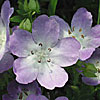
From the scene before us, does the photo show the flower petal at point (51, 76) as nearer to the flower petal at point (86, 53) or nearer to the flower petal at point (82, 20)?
the flower petal at point (86, 53)

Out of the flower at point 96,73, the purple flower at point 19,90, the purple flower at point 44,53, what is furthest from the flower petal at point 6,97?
the flower at point 96,73

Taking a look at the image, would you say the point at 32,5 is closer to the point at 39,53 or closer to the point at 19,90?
the point at 39,53

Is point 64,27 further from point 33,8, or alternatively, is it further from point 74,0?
point 74,0

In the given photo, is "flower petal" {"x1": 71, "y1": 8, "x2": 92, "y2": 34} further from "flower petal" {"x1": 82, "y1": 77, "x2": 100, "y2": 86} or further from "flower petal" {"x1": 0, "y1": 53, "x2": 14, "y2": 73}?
"flower petal" {"x1": 0, "y1": 53, "x2": 14, "y2": 73}

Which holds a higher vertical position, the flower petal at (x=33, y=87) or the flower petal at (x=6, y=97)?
the flower petal at (x=33, y=87)

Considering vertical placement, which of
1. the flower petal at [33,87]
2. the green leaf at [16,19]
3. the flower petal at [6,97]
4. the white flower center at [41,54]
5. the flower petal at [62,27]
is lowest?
the flower petal at [6,97]

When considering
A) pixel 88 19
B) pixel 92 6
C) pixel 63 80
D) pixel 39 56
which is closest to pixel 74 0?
pixel 92 6
